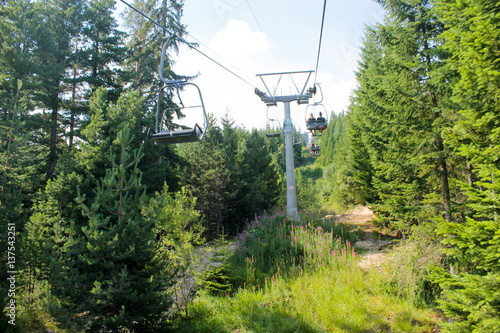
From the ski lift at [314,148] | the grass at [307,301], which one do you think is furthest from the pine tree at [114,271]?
the ski lift at [314,148]

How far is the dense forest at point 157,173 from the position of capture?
3.94m

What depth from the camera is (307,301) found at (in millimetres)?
6133

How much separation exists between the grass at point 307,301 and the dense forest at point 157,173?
1.94 ft

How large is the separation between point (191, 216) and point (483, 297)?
5.78 meters

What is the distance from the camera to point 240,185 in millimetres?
20578

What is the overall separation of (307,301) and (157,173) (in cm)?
1117

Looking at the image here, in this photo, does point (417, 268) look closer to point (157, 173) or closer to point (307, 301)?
point (307, 301)

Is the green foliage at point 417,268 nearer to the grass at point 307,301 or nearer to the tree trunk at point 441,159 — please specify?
the grass at point 307,301

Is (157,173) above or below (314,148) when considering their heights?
below

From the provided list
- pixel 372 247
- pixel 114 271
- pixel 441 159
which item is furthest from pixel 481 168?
pixel 372 247

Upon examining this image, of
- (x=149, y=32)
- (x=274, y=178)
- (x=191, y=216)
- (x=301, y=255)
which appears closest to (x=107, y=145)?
(x=191, y=216)

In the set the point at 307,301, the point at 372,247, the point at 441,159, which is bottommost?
the point at 307,301

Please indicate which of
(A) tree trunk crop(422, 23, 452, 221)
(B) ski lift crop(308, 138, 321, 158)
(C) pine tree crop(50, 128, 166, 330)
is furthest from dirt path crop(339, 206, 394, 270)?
(C) pine tree crop(50, 128, 166, 330)

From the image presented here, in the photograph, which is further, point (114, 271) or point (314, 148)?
point (314, 148)
